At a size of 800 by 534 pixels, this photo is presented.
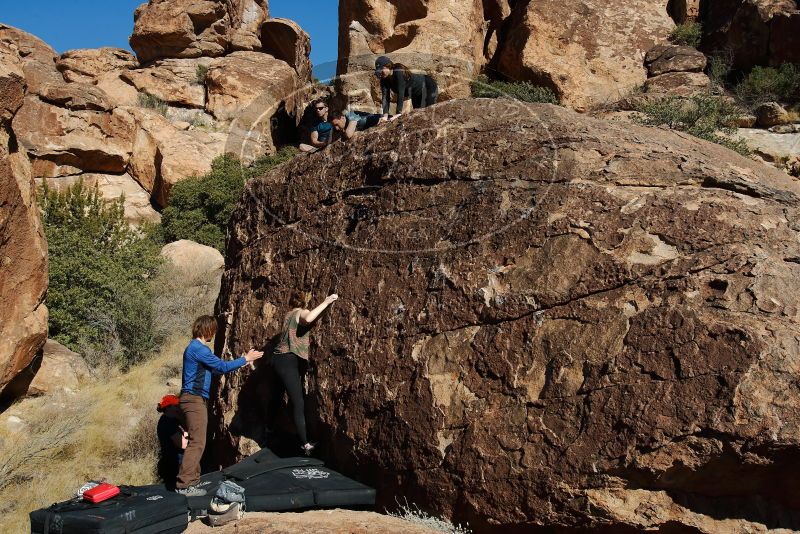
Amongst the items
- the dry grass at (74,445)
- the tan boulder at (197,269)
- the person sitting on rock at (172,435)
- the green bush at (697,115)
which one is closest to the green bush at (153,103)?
the tan boulder at (197,269)

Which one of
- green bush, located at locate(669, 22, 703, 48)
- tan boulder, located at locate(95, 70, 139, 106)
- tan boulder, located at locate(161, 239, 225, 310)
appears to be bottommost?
tan boulder, located at locate(161, 239, 225, 310)

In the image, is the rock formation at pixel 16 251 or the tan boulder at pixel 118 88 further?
the tan boulder at pixel 118 88

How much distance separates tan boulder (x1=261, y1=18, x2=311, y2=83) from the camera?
89.7ft

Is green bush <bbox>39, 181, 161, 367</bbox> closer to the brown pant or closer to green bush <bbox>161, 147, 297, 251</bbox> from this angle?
green bush <bbox>161, 147, 297, 251</bbox>

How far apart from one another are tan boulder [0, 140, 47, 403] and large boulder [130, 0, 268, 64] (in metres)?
19.7

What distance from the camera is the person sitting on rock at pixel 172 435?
520 cm

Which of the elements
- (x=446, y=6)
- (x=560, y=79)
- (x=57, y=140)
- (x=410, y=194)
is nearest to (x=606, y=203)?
(x=410, y=194)

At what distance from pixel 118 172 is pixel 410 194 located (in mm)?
18003

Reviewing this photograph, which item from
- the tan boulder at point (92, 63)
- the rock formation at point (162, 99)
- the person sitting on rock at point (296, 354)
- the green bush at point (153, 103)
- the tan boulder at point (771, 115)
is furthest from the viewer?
the tan boulder at point (92, 63)

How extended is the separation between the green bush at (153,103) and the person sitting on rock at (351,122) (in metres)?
20.5

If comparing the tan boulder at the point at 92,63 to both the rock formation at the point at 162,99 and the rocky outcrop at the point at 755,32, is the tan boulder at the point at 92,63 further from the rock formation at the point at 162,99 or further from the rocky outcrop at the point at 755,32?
the rocky outcrop at the point at 755,32

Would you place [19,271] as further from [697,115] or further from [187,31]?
[187,31]

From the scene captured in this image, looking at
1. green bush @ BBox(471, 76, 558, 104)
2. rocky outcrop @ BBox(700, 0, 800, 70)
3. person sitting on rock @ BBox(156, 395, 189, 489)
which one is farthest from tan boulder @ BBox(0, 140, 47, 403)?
rocky outcrop @ BBox(700, 0, 800, 70)

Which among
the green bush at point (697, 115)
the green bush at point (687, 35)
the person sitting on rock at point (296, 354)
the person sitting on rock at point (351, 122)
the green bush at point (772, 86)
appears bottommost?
the person sitting on rock at point (296, 354)
